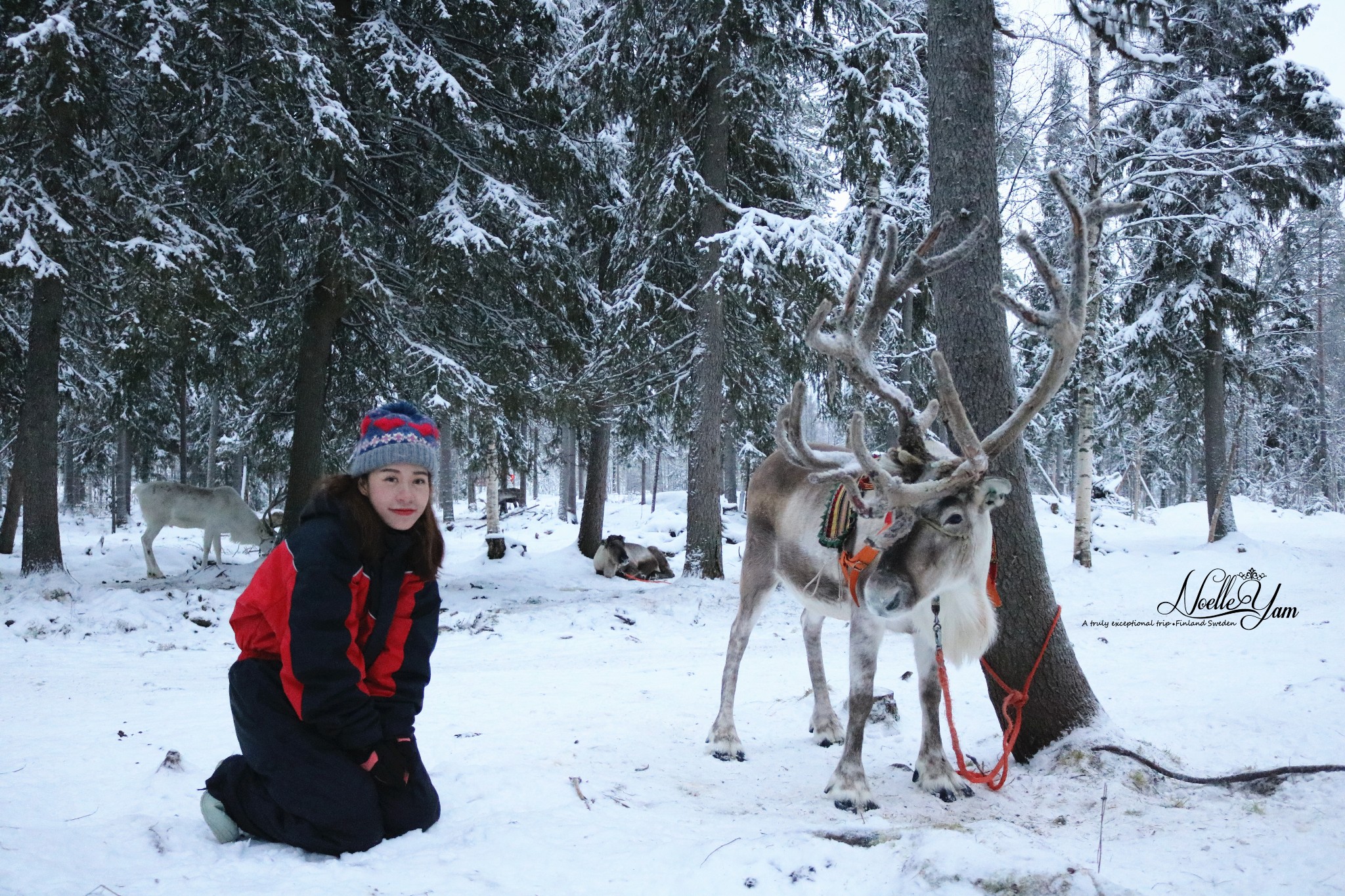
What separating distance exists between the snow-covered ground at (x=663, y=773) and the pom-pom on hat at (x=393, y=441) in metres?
1.45

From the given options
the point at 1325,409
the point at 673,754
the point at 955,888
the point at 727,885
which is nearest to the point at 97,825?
the point at 727,885

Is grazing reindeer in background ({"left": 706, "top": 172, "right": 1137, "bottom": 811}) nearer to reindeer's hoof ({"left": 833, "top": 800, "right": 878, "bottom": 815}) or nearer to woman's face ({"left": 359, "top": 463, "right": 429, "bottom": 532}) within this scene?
reindeer's hoof ({"left": 833, "top": 800, "right": 878, "bottom": 815})

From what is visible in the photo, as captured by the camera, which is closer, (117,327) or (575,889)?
(575,889)

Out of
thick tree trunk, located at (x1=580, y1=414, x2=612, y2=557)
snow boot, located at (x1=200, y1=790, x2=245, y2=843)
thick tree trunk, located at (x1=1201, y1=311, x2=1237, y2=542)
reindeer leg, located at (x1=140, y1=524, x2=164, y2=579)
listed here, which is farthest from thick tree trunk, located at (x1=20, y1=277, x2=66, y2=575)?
thick tree trunk, located at (x1=1201, y1=311, x2=1237, y2=542)

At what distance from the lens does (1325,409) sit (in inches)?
1318

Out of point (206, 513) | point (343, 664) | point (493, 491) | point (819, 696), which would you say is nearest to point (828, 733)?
point (819, 696)

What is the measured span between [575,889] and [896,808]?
1.70 m

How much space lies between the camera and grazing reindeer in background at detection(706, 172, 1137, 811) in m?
3.54

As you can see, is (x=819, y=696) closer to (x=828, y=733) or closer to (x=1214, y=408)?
(x=828, y=733)

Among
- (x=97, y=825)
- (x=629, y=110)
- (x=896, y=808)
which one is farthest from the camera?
(x=629, y=110)

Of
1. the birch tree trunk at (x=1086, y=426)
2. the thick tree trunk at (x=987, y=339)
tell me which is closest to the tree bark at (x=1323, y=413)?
the birch tree trunk at (x=1086, y=426)

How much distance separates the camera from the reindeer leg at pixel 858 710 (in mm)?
3559

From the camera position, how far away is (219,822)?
2.79 meters

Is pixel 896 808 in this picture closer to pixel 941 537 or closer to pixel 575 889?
pixel 941 537
